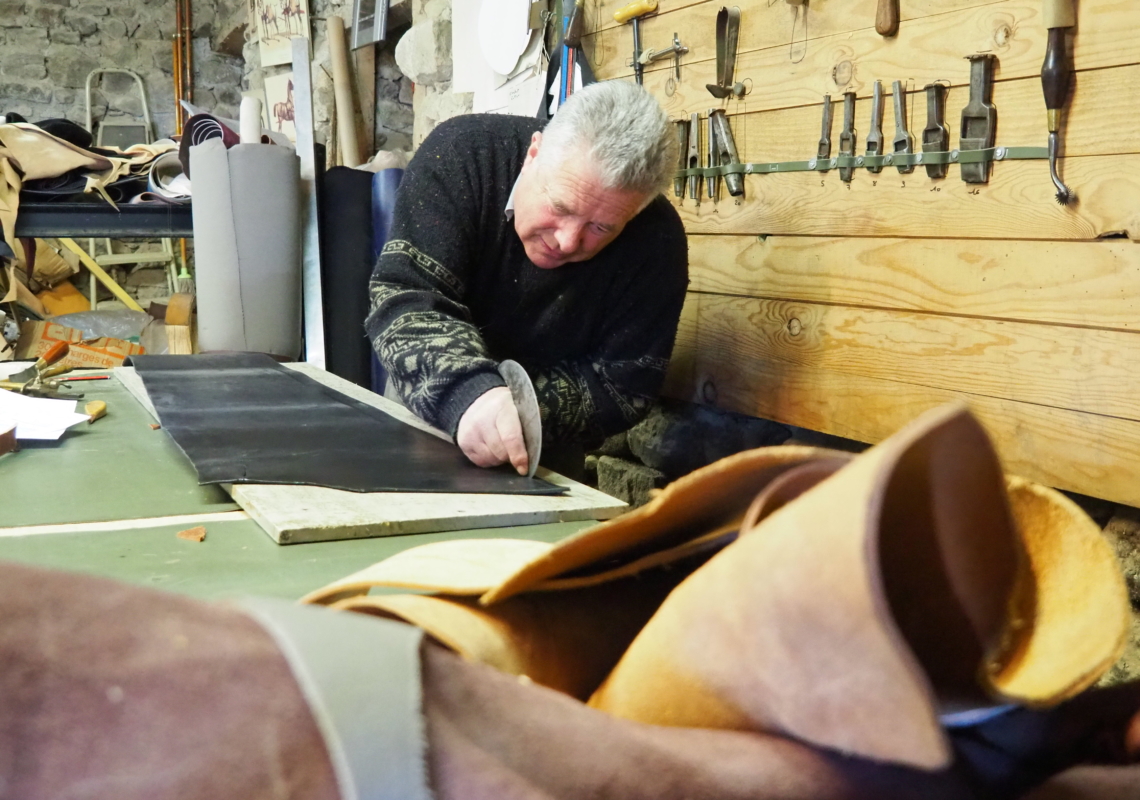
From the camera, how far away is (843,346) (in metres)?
1.74

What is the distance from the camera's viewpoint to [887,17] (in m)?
1.55

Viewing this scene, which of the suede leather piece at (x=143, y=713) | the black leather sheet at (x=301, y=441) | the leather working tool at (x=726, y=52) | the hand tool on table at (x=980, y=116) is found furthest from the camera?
the leather working tool at (x=726, y=52)

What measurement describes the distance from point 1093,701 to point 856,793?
0.43ft

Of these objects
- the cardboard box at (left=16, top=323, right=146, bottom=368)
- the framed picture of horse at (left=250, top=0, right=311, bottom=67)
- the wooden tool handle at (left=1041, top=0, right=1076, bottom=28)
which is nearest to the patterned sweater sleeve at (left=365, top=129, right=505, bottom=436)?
the wooden tool handle at (left=1041, top=0, right=1076, bottom=28)

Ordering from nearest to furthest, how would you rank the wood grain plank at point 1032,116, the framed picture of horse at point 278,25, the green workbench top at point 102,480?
the green workbench top at point 102,480, the wood grain plank at point 1032,116, the framed picture of horse at point 278,25

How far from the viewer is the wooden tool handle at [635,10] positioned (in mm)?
2072

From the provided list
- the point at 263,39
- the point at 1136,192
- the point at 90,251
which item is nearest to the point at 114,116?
the point at 90,251

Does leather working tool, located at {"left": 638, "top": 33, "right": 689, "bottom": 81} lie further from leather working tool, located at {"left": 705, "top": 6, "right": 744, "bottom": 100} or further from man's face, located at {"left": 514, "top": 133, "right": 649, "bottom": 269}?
man's face, located at {"left": 514, "top": 133, "right": 649, "bottom": 269}

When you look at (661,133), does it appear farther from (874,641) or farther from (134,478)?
(874,641)

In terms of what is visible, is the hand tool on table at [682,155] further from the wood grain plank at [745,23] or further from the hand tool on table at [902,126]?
the hand tool on table at [902,126]

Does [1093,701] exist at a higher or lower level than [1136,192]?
lower

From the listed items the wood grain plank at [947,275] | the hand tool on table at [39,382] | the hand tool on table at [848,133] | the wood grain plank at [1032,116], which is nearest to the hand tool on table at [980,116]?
the wood grain plank at [1032,116]

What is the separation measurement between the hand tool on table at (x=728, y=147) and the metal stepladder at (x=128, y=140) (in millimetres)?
4587

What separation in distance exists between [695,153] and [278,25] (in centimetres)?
296
